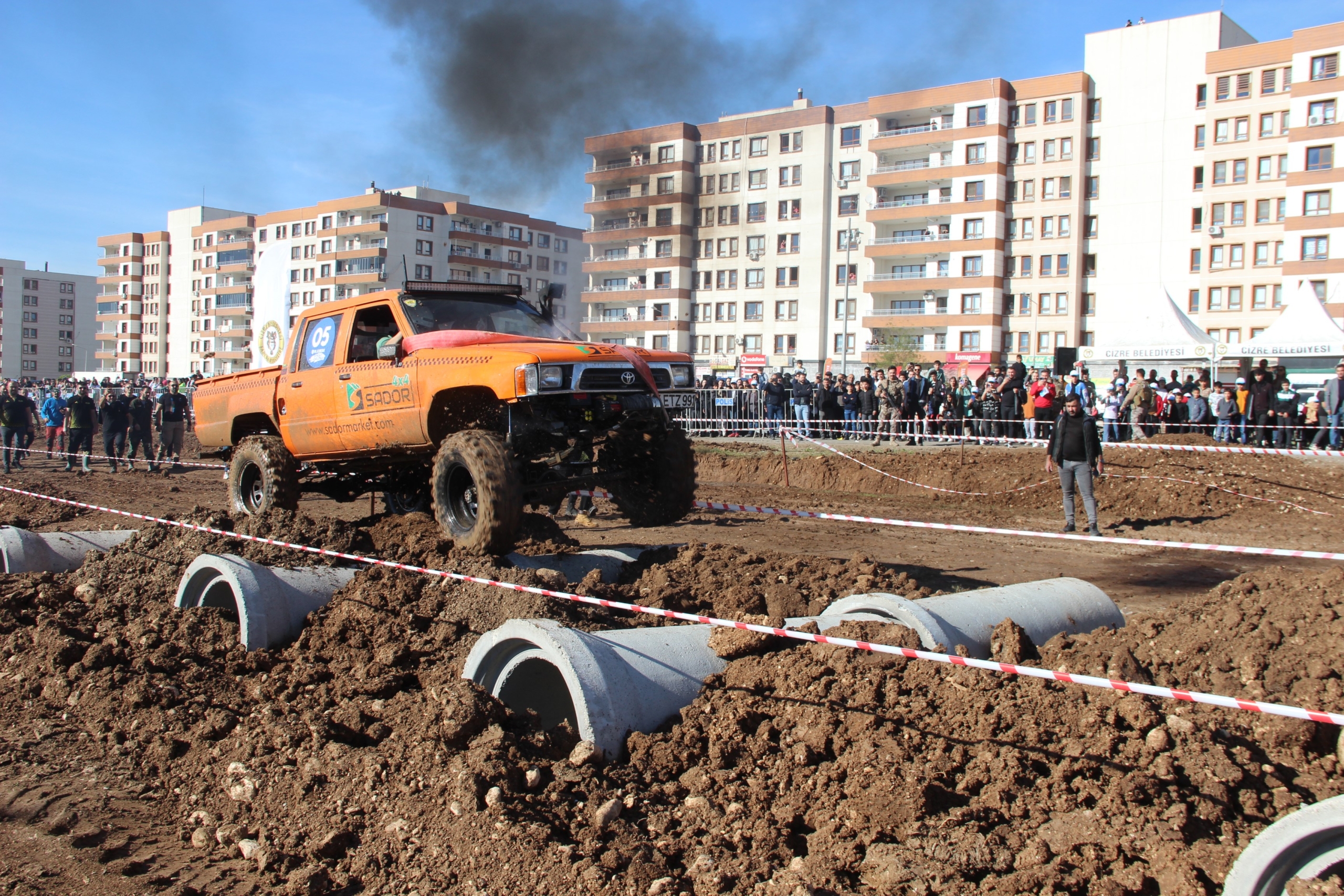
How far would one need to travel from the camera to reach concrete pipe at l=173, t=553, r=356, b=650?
6.24 metres

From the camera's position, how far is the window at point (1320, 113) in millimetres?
47594

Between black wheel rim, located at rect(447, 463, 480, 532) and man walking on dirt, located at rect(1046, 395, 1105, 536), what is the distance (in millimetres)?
8039

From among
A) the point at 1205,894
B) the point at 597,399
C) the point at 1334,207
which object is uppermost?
the point at 1334,207

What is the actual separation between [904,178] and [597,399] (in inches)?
2327

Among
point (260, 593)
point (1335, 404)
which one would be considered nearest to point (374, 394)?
point (260, 593)

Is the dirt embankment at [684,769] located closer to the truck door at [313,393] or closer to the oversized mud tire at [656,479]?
the oversized mud tire at [656,479]

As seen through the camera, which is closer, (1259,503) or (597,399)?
(597,399)

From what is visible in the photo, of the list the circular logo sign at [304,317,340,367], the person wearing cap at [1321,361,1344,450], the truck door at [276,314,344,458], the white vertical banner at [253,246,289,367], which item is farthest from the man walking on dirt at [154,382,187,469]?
the person wearing cap at [1321,361,1344,450]

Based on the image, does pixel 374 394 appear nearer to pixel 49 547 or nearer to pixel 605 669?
pixel 49 547

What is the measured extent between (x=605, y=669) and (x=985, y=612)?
8.45ft

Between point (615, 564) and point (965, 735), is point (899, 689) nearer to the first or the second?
point (965, 735)

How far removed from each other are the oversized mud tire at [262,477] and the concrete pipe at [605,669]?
14.1 feet

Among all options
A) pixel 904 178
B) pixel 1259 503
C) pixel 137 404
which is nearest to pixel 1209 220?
pixel 904 178

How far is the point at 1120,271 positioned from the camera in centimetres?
5656
